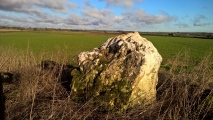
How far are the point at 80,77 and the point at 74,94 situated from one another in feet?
1.66

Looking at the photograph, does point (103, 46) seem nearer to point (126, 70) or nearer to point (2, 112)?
point (126, 70)

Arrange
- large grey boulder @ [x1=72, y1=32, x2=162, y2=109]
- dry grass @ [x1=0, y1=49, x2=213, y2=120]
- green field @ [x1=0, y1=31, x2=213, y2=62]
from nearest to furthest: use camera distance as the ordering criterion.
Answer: dry grass @ [x1=0, y1=49, x2=213, y2=120] < large grey boulder @ [x1=72, y1=32, x2=162, y2=109] < green field @ [x1=0, y1=31, x2=213, y2=62]

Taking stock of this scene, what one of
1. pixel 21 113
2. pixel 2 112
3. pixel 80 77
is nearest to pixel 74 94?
pixel 80 77

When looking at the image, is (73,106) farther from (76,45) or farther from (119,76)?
(76,45)

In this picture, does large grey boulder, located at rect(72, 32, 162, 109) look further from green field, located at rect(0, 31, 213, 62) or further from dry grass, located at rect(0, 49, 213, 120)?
green field, located at rect(0, 31, 213, 62)

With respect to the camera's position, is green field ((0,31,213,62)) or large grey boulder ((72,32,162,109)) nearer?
large grey boulder ((72,32,162,109))

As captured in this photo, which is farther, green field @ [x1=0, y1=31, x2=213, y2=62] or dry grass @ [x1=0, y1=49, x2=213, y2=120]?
green field @ [x1=0, y1=31, x2=213, y2=62]

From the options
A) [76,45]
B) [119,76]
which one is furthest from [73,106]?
[76,45]

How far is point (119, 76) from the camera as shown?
196 inches

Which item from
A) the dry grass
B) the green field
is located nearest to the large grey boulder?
the dry grass

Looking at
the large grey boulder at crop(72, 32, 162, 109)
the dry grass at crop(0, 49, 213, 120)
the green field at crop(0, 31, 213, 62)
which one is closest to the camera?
the dry grass at crop(0, 49, 213, 120)

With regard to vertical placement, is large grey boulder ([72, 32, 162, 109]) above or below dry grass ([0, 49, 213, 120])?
above

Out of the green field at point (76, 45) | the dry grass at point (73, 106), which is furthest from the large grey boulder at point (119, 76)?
the green field at point (76, 45)

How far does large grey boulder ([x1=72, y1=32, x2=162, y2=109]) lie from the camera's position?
475cm
